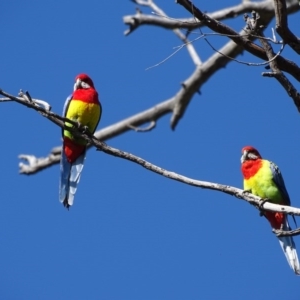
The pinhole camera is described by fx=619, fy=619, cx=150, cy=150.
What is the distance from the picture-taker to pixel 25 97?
405 centimetres

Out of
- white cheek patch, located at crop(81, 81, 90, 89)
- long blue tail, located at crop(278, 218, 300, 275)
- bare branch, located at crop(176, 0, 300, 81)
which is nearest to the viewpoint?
bare branch, located at crop(176, 0, 300, 81)

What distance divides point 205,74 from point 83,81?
1.76 m

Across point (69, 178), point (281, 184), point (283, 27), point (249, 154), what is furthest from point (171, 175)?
point (249, 154)

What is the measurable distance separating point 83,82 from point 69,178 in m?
1.10

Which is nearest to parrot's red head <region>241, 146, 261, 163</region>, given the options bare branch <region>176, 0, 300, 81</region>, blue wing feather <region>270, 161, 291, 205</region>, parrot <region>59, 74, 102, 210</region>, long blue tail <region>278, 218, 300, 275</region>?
blue wing feather <region>270, 161, 291, 205</region>

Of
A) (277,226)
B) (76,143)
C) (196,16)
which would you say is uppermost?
(76,143)

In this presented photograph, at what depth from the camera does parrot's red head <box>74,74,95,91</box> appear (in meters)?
6.11

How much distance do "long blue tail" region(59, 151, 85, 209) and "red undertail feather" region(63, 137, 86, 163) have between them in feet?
0.09

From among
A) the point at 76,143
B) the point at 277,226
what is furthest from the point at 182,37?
the point at 277,226

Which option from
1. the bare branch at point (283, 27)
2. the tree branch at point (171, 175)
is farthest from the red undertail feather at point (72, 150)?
the bare branch at point (283, 27)

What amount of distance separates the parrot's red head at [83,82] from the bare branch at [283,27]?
9.63 ft

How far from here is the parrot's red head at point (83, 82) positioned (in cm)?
611

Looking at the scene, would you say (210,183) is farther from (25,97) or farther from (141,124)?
(141,124)

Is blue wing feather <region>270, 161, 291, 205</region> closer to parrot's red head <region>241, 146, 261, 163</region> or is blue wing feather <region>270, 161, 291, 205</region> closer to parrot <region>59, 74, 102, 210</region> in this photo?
parrot's red head <region>241, 146, 261, 163</region>
